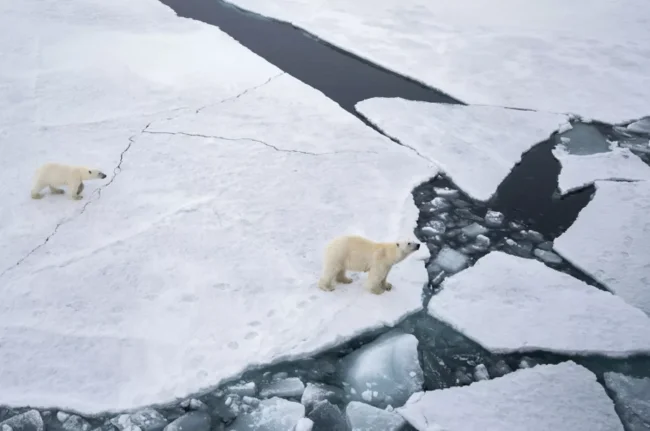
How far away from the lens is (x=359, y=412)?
2.41m

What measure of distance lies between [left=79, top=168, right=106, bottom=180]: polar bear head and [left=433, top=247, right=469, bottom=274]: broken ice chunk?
2.25 m

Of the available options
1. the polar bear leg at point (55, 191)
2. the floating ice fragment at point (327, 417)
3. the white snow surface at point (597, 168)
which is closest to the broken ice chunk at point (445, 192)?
the white snow surface at point (597, 168)

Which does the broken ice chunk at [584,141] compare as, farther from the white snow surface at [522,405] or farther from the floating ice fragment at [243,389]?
the floating ice fragment at [243,389]

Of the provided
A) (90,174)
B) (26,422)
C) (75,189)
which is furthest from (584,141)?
(26,422)

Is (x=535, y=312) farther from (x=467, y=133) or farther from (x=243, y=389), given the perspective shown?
(x=467, y=133)

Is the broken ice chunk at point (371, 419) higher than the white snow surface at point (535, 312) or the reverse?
the reverse

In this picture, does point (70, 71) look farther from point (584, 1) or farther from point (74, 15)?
point (584, 1)

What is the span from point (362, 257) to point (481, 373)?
81 centimetres

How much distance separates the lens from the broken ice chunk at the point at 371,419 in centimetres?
235

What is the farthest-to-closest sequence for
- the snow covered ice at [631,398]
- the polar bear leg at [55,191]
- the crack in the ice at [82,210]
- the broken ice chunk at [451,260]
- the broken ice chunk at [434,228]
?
the polar bear leg at [55,191]
the broken ice chunk at [434,228]
the broken ice chunk at [451,260]
the crack in the ice at [82,210]
the snow covered ice at [631,398]

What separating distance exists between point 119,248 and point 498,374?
7.32 feet

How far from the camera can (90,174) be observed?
3.56 m

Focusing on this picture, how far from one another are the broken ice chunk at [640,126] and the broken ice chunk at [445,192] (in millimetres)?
2172

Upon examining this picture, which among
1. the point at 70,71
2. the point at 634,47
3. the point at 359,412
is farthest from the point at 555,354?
the point at 634,47
